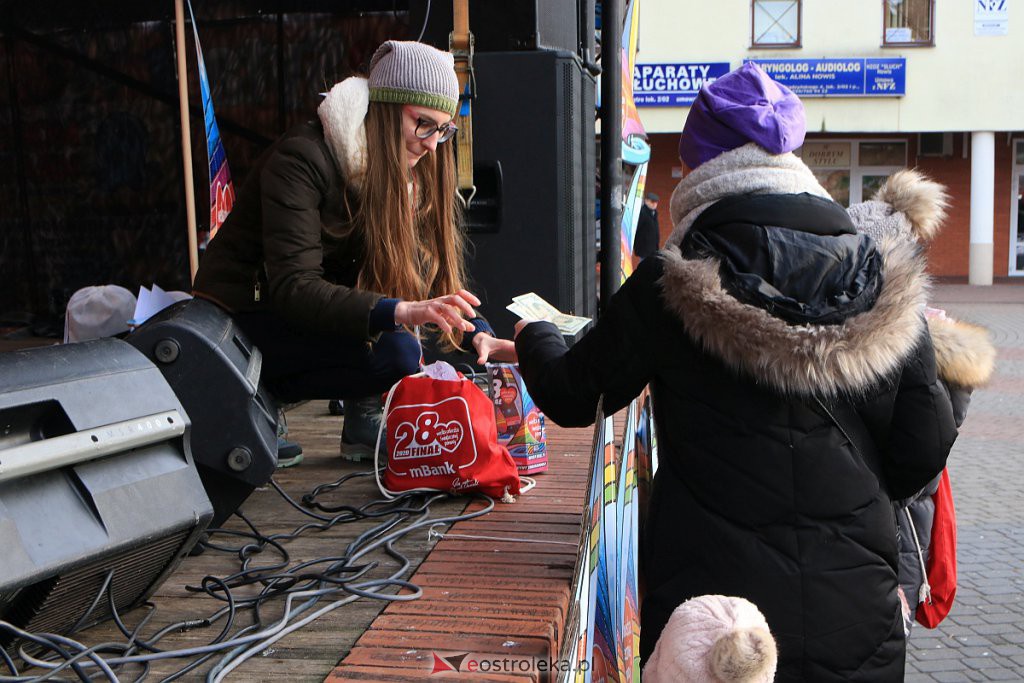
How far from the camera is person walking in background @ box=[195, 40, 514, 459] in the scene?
2.87 meters

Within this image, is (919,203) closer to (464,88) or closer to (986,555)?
(464,88)

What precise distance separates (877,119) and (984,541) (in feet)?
54.6

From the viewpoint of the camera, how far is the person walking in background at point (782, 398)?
1797 millimetres

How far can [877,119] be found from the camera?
19.8 meters

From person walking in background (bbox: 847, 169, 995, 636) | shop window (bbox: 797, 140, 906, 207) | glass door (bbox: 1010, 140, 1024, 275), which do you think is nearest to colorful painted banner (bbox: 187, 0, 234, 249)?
person walking in background (bbox: 847, 169, 995, 636)

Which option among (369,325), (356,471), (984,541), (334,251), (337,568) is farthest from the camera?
(984,541)

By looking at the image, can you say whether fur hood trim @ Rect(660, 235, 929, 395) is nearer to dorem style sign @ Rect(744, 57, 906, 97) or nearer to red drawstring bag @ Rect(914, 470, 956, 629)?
red drawstring bag @ Rect(914, 470, 956, 629)

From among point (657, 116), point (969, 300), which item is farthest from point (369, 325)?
point (657, 116)

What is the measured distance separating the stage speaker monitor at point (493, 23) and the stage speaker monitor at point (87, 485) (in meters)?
3.09

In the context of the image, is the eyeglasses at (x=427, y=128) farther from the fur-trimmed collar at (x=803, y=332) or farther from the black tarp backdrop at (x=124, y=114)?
the black tarp backdrop at (x=124, y=114)

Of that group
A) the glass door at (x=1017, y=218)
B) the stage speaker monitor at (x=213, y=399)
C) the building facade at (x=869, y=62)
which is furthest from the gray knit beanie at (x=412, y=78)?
the glass door at (x=1017, y=218)

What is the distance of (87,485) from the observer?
6.10 ft

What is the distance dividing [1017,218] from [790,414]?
22520 mm

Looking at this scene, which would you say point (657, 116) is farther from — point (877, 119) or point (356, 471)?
point (356, 471)
